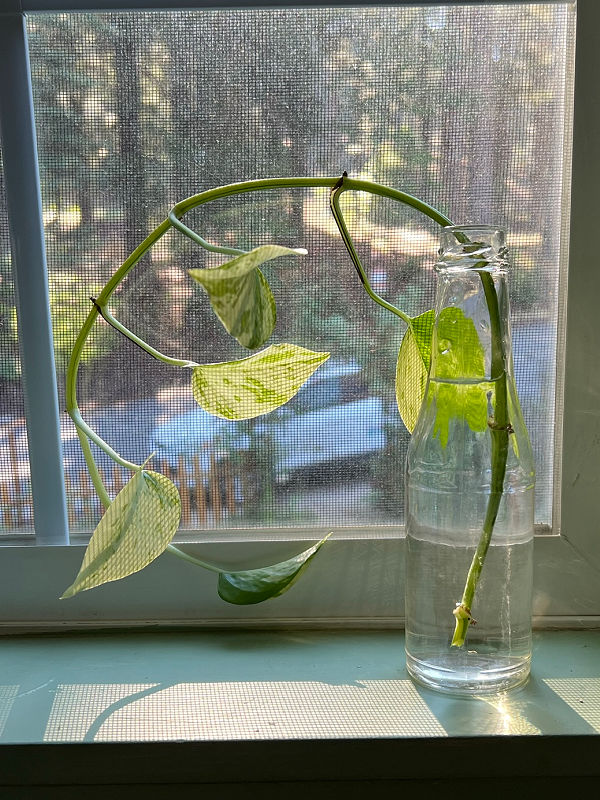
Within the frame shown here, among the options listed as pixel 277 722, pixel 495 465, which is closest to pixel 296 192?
pixel 495 465

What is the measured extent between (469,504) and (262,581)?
0.19 m

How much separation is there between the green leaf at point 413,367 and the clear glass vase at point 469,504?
2 cm

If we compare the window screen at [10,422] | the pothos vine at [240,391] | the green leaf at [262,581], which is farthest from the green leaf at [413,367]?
the window screen at [10,422]

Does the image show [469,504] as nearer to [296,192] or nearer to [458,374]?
[458,374]

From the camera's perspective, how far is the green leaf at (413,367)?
2.16 feet

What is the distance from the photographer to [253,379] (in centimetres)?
63

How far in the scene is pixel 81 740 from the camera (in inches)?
22.3

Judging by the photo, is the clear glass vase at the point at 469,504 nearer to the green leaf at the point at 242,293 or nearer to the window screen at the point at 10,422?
the green leaf at the point at 242,293

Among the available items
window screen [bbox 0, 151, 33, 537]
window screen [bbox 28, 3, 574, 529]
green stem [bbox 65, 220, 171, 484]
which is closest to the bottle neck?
window screen [bbox 28, 3, 574, 529]

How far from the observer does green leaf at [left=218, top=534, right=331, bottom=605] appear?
2.28 ft

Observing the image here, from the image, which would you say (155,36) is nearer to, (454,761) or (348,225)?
(348,225)

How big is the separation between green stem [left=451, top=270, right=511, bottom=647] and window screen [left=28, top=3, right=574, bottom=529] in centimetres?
13

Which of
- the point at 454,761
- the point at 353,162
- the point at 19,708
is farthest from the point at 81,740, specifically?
the point at 353,162

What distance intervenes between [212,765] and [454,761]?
0.55 ft
